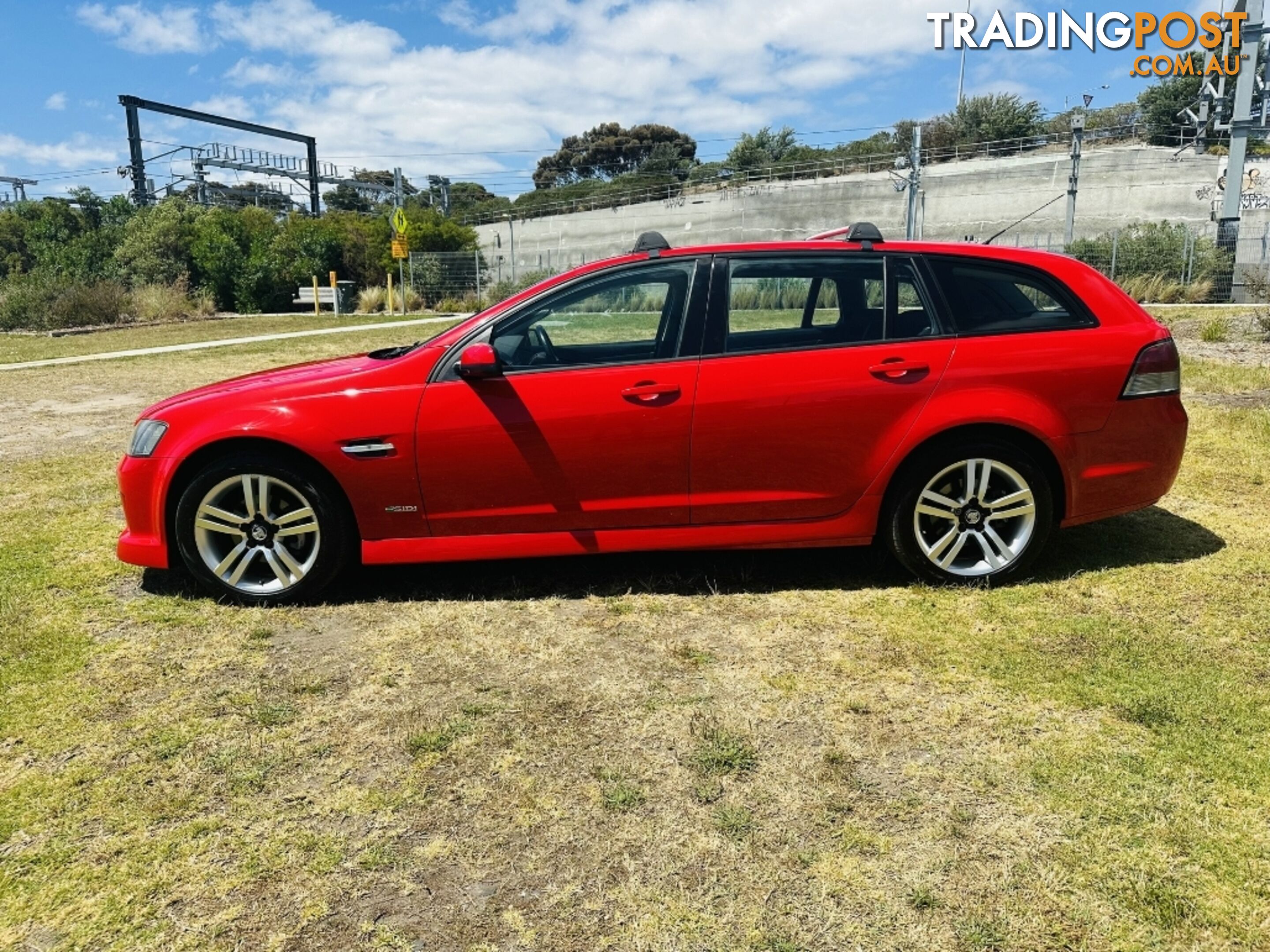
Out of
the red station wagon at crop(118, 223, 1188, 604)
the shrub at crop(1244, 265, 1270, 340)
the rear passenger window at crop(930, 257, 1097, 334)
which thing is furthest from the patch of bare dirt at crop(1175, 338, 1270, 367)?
the red station wagon at crop(118, 223, 1188, 604)

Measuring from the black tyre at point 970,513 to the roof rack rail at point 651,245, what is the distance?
5.17 feet

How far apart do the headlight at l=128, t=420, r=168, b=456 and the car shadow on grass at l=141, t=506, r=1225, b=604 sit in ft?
2.45

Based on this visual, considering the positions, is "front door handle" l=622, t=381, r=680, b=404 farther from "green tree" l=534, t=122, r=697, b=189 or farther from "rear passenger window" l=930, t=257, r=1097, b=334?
"green tree" l=534, t=122, r=697, b=189

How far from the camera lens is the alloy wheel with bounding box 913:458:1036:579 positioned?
426 centimetres

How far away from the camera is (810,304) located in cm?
448

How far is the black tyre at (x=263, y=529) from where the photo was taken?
4152 millimetres

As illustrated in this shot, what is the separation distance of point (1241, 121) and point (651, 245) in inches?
972

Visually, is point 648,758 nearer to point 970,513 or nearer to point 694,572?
point 694,572

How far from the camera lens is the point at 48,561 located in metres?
4.98

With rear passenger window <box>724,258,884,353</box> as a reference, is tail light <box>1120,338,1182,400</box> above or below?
below

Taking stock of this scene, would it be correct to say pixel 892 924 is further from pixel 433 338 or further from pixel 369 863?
pixel 433 338

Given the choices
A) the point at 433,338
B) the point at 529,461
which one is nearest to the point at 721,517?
the point at 529,461

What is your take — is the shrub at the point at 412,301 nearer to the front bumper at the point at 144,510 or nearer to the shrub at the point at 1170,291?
the shrub at the point at 1170,291

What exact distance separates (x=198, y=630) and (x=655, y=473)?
2175mm
